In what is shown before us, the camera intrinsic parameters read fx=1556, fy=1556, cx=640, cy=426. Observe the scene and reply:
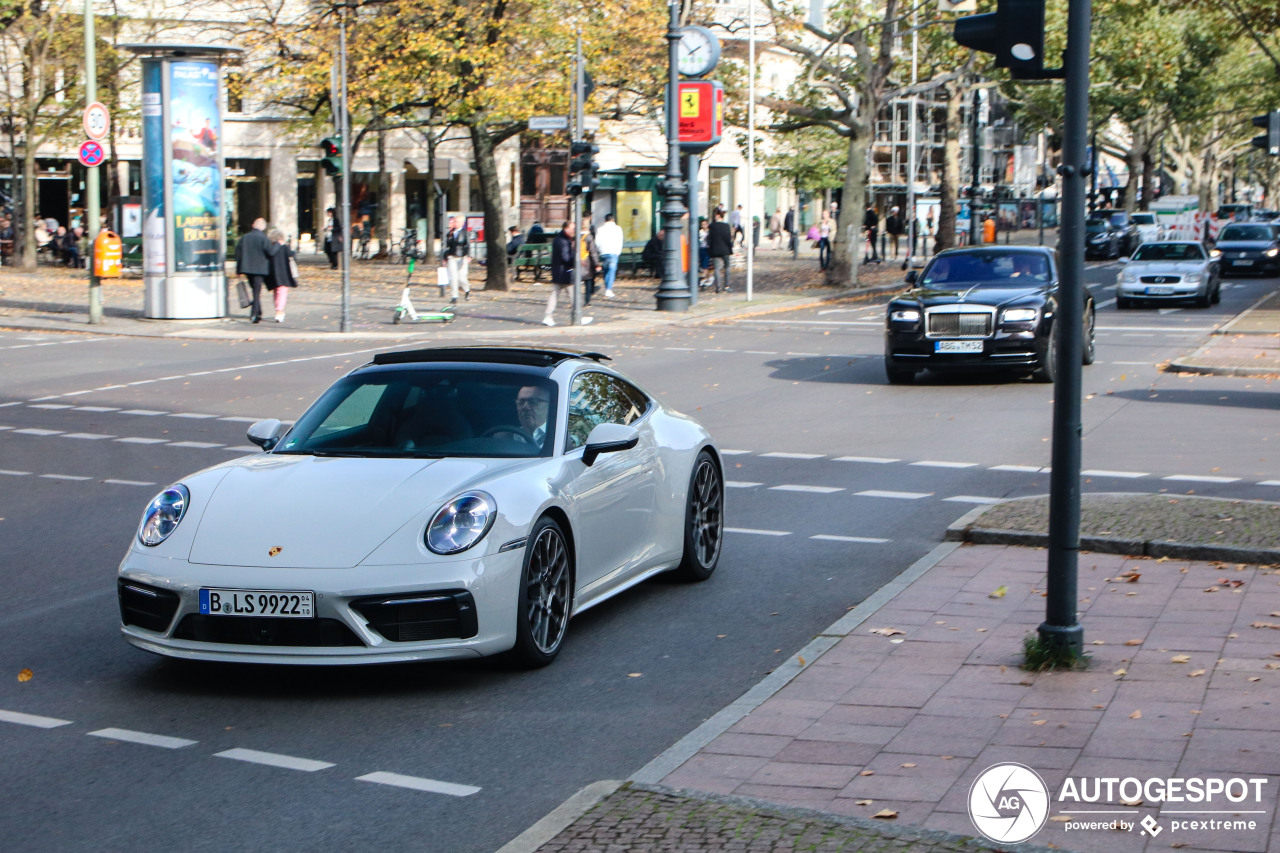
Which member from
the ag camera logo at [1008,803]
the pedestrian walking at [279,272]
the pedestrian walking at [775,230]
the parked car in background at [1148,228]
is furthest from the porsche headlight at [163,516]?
the pedestrian walking at [775,230]

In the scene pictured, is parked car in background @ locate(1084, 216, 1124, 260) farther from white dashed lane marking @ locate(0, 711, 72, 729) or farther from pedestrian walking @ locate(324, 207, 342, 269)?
white dashed lane marking @ locate(0, 711, 72, 729)

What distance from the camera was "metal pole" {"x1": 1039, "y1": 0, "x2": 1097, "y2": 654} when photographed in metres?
6.22

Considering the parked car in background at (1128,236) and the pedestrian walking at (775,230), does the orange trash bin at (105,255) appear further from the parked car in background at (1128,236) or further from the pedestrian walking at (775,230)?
the pedestrian walking at (775,230)

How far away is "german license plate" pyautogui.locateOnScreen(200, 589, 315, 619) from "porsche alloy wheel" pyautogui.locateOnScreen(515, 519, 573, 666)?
90 cm

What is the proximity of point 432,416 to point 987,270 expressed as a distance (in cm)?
1360

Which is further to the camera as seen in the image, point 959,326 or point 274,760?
point 959,326

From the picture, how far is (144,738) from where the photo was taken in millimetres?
5719

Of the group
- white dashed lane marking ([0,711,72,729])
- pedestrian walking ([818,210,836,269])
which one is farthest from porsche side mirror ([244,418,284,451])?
pedestrian walking ([818,210,836,269])

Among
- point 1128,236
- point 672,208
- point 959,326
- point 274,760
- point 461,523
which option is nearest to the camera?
point 274,760

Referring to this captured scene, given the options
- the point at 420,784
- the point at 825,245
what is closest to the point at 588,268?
the point at 825,245

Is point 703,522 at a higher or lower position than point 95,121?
lower

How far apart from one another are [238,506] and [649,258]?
115 ft


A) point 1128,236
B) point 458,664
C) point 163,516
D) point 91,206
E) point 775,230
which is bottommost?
point 458,664

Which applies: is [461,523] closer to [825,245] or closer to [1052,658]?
[1052,658]
